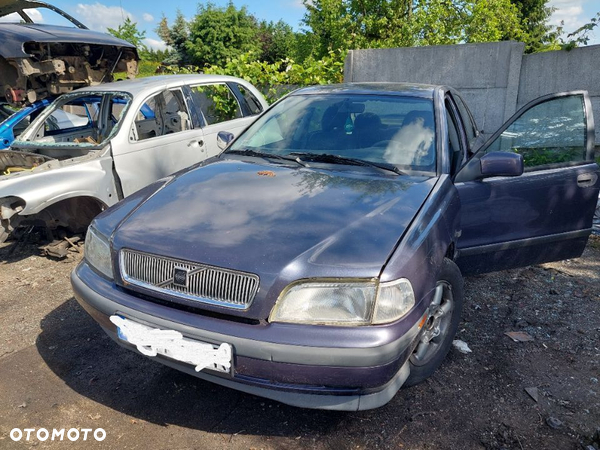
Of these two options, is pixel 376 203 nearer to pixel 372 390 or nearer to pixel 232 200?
pixel 232 200

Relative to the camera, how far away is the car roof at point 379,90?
3.44 metres

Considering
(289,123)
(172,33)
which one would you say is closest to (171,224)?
(289,123)

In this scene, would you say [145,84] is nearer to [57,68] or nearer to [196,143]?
[196,143]

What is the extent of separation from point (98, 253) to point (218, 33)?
98.2ft

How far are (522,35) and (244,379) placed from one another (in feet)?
61.1

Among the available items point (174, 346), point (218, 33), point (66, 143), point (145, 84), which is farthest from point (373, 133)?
point (218, 33)

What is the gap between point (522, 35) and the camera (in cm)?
1686

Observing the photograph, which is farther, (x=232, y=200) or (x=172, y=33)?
(x=172, y=33)

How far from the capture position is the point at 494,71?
Answer: 26.7 ft

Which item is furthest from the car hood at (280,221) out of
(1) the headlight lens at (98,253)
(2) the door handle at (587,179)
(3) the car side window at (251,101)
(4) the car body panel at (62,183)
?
(3) the car side window at (251,101)

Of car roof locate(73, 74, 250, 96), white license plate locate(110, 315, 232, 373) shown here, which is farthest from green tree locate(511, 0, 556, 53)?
white license plate locate(110, 315, 232, 373)

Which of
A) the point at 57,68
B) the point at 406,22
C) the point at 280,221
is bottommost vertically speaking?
the point at 280,221

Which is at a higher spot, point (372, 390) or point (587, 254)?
point (372, 390)
